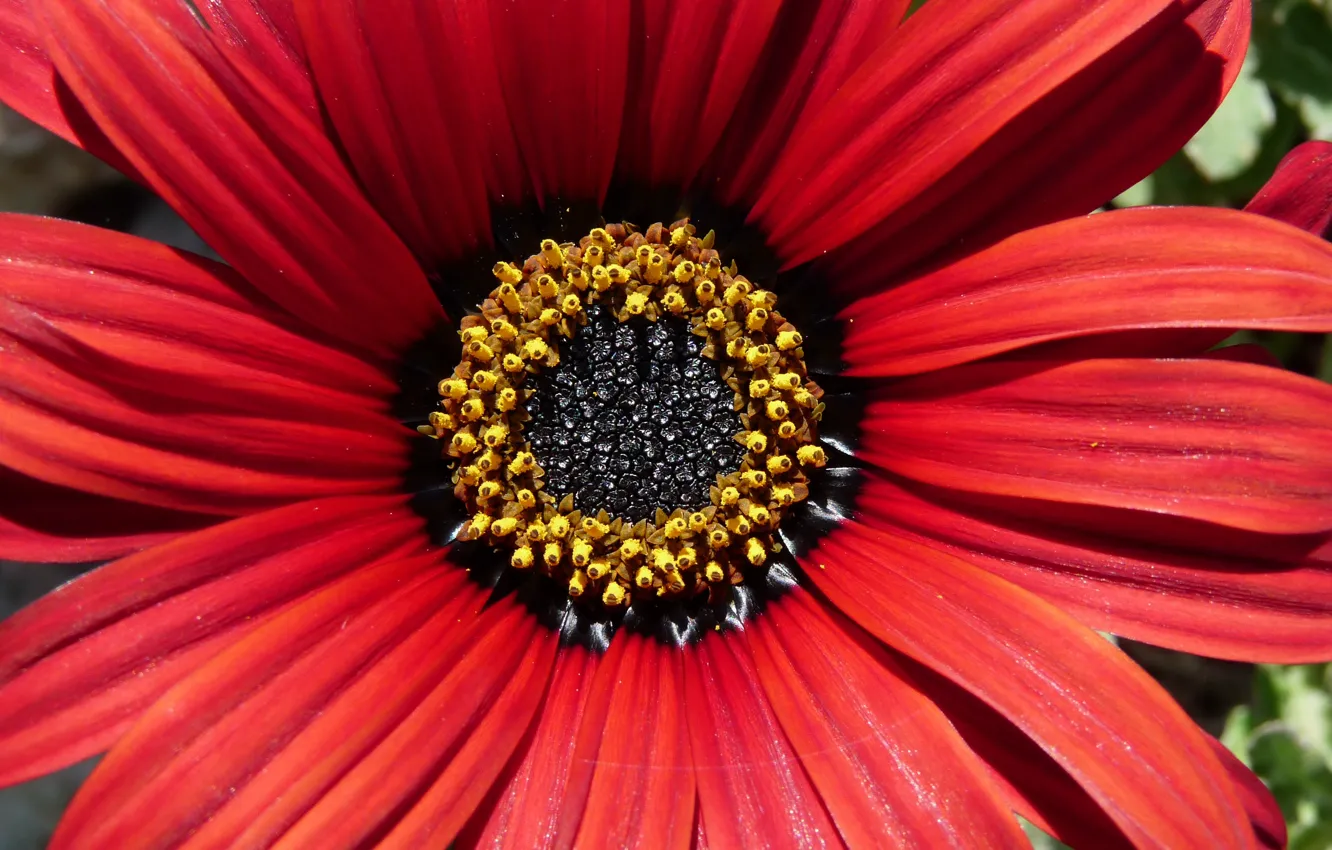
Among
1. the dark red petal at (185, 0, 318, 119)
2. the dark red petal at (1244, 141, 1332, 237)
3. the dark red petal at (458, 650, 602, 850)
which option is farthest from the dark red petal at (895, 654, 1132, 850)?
the dark red petal at (185, 0, 318, 119)

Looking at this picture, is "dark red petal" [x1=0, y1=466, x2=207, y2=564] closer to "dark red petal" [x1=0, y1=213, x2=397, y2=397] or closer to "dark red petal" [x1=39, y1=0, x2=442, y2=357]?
"dark red petal" [x1=0, y1=213, x2=397, y2=397]

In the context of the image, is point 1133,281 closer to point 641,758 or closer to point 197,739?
point 641,758

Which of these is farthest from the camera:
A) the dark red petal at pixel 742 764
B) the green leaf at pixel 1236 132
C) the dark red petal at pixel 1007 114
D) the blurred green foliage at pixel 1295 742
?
the green leaf at pixel 1236 132

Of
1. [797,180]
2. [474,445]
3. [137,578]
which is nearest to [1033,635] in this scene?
[797,180]

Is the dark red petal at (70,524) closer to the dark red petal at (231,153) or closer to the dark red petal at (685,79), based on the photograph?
the dark red petal at (231,153)

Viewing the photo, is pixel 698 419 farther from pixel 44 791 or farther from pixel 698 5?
pixel 44 791

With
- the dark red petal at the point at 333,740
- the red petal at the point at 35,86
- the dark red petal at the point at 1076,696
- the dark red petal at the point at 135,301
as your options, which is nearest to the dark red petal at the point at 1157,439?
the dark red petal at the point at 1076,696
